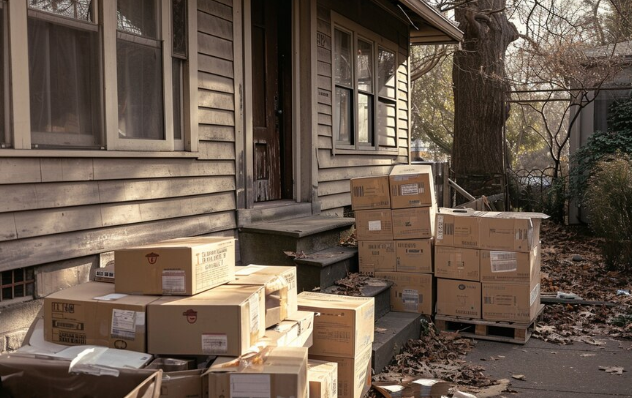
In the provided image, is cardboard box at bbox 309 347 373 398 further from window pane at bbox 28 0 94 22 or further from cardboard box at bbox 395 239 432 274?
window pane at bbox 28 0 94 22

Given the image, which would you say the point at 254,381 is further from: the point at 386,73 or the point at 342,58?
the point at 386,73

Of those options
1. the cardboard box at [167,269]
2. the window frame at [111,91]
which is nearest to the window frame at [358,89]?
the window frame at [111,91]

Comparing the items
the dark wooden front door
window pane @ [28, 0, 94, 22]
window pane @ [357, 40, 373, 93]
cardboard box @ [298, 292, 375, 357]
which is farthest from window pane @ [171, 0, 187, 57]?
window pane @ [357, 40, 373, 93]

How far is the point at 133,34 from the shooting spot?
16.9 ft

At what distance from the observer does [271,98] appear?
25.4ft

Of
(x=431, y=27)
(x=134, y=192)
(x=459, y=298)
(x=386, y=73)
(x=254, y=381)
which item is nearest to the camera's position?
(x=254, y=381)

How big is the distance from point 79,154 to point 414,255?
3427 millimetres

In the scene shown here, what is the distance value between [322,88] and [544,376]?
4.56 meters

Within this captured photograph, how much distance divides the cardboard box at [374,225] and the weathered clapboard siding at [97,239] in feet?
4.70

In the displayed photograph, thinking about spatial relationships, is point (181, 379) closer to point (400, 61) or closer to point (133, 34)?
point (133, 34)

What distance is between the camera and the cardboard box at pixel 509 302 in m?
6.12

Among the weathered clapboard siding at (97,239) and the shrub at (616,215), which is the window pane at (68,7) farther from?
the shrub at (616,215)

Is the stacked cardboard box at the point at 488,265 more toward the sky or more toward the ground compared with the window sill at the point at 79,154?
more toward the ground

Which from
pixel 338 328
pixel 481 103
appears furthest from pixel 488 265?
pixel 481 103
